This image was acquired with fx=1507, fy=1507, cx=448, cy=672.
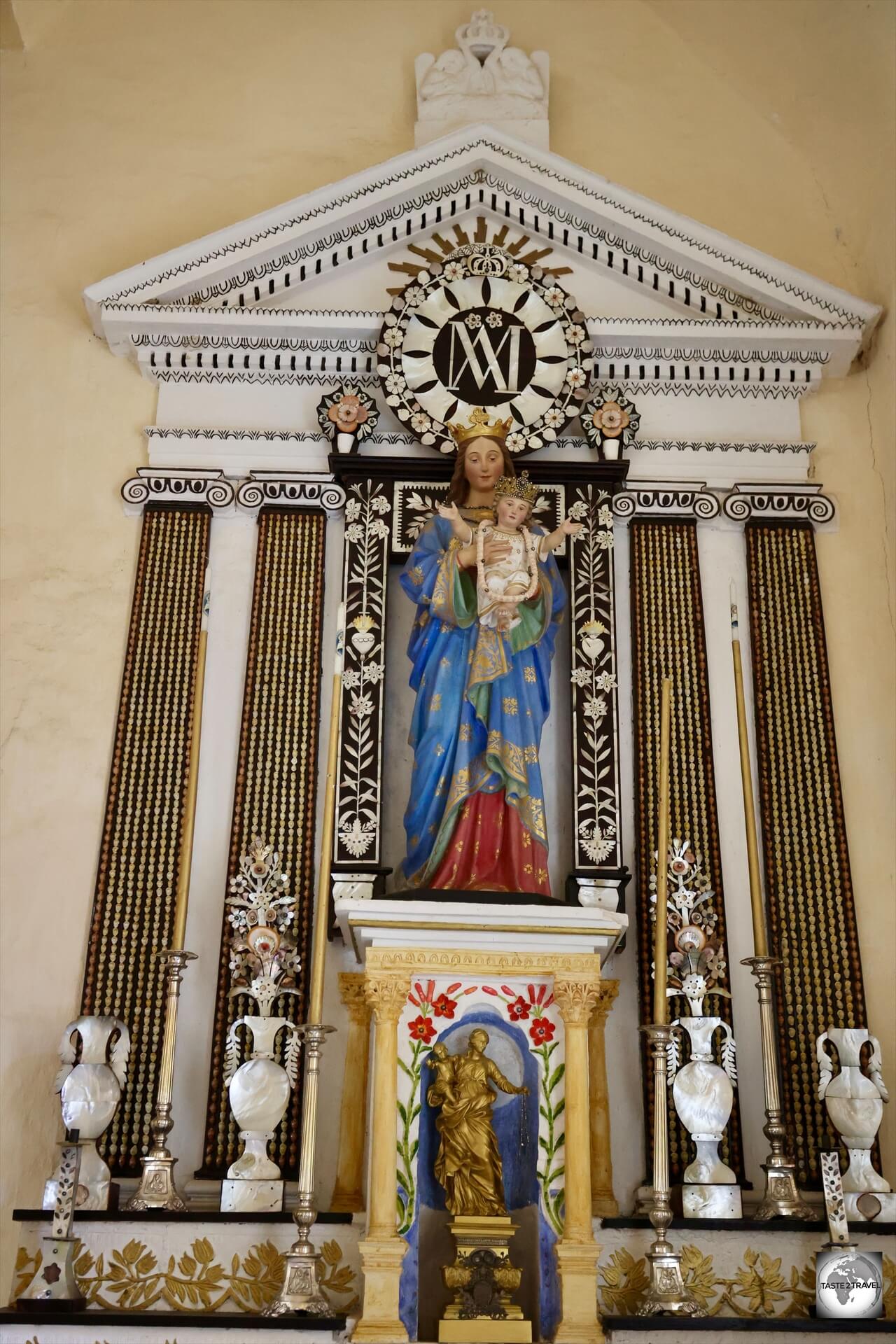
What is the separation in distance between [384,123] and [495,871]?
3.73 metres

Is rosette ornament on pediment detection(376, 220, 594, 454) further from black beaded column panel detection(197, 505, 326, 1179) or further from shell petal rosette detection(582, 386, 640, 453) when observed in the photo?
black beaded column panel detection(197, 505, 326, 1179)

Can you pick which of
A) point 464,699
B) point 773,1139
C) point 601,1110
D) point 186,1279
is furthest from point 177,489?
point 773,1139

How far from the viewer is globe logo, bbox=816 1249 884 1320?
14.1ft

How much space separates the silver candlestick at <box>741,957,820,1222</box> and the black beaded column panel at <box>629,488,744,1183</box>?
0.34 metres

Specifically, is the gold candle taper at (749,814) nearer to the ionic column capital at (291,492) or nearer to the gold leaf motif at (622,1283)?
the gold leaf motif at (622,1283)

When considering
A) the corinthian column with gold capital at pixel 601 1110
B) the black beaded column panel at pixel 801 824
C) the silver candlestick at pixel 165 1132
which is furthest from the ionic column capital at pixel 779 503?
the silver candlestick at pixel 165 1132

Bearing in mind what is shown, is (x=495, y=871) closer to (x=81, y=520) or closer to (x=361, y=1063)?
(x=361, y=1063)

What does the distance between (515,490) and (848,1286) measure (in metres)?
2.83

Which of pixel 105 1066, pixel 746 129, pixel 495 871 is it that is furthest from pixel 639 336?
pixel 105 1066

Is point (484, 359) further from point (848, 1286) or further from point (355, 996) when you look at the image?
point (848, 1286)

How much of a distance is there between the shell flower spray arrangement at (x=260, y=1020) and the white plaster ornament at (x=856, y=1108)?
1762 mm

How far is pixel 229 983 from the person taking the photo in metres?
5.31

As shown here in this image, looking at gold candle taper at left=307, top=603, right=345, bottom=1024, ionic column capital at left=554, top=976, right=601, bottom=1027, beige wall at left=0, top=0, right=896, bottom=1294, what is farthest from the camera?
beige wall at left=0, top=0, right=896, bottom=1294

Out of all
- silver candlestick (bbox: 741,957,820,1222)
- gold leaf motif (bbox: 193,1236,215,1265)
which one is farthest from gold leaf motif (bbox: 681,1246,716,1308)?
gold leaf motif (bbox: 193,1236,215,1265)
